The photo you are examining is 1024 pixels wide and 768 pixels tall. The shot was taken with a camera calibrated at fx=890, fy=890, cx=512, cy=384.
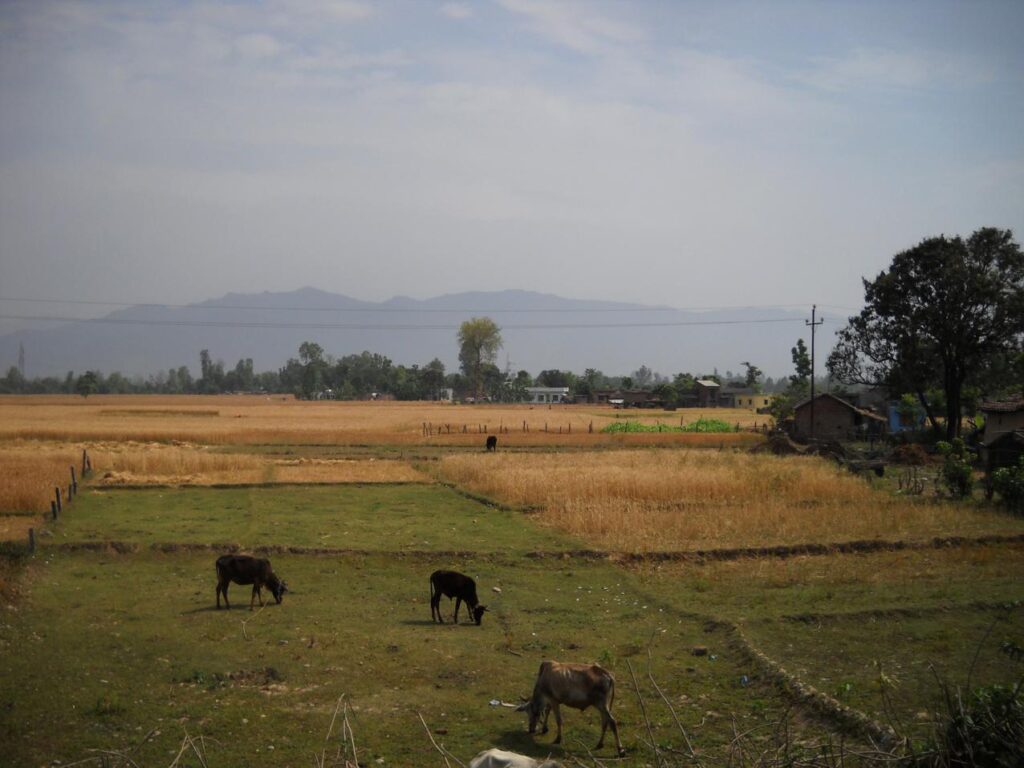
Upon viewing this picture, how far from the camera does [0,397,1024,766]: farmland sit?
11.1 metres

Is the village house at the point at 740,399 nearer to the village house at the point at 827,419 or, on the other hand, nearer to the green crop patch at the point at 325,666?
the village house at the point at 827,419

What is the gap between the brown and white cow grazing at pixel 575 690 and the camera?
10.2 m

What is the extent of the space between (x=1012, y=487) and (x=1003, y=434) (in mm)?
9686

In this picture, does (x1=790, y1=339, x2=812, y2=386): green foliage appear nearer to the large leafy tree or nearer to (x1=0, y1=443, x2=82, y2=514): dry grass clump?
the large leafy tree

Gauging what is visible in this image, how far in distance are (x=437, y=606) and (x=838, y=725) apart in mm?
7655

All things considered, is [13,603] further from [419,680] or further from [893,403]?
[893,403]

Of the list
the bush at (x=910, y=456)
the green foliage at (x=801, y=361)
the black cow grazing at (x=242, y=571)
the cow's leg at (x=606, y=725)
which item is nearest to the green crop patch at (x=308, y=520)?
the black cow grazing at (x=242, y=571)

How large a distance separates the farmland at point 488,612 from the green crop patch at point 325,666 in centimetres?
5

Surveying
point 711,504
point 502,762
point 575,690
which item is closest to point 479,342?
point 711,504

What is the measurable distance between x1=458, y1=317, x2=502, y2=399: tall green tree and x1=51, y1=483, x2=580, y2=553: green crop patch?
13534cm

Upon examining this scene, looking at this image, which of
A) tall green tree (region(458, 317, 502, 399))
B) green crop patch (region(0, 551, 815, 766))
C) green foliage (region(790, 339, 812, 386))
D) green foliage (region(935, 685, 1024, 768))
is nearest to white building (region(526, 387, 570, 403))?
tall green tree (region(458, 317, 502, 399))

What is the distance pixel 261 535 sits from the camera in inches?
966

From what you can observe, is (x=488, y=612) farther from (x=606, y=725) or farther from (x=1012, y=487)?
(x=1012, y=487)

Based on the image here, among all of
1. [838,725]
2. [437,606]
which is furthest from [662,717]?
[437,606]
